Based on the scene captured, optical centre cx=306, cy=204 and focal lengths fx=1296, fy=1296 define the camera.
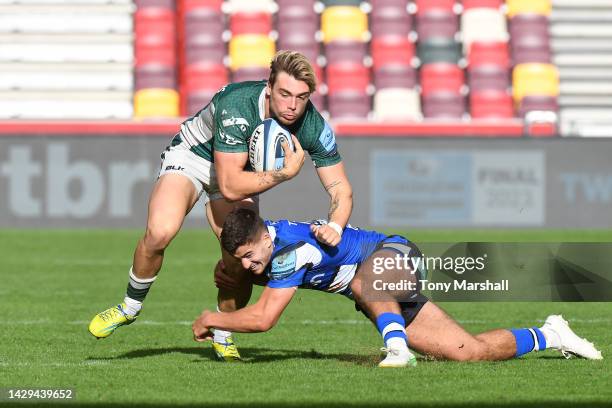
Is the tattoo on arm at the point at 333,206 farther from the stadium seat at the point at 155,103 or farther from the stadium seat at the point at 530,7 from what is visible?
the stadium seat at the point at 530,7

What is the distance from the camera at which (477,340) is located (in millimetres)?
7953

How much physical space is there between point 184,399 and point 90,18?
23.1 m

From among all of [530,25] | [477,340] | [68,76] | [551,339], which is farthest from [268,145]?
[530,25]

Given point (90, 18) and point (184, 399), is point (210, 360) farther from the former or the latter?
point (90, 18)

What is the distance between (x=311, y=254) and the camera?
759 centimetres

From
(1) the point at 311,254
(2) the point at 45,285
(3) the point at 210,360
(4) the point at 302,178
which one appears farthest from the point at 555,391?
(4) the point at 302,178

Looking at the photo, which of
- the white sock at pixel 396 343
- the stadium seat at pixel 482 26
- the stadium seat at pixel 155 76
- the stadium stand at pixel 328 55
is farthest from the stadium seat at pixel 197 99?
the white sock at pixel 396 343

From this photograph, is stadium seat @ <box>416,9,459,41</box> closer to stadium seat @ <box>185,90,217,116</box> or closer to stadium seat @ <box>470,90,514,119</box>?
stadium seat @ <box>470,90,514,119</box>

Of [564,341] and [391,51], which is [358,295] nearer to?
[564,341]

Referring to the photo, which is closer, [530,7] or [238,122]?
[238,122]

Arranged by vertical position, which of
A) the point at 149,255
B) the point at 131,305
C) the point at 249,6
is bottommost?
the point at 131,305

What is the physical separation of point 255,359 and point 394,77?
64.8 feet

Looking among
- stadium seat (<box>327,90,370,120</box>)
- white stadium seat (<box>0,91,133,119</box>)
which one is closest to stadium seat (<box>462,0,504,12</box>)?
stadium seat (<box>327,90,370,120</box>)

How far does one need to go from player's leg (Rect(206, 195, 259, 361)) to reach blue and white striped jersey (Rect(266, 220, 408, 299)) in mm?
583
